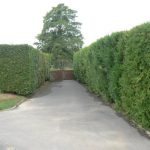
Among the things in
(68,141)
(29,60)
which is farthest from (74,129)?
(29,60)

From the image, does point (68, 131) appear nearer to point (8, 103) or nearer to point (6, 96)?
point (8, 103)

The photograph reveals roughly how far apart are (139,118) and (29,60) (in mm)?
12588

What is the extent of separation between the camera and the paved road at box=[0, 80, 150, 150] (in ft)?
28.6

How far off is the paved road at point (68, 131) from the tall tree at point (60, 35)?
1731 inches

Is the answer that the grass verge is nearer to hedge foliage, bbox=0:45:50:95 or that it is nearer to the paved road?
hedge foliage, bbox=0:45:50:95

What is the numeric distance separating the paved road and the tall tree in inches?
1731

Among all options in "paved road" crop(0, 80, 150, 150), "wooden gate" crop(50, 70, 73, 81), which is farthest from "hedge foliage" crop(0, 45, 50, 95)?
"wooden gate" crop(50, 70, 73, 81)

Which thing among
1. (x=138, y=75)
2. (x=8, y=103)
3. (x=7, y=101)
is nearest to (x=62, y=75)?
(x=7, y=101)

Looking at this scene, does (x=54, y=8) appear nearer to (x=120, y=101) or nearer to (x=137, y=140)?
(x=120, y=101)

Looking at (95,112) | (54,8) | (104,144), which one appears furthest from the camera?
(54,8)

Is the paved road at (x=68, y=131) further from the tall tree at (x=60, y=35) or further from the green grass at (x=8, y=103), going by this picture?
the tall tree at (x=60, y=35)

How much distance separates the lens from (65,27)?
61156 mm

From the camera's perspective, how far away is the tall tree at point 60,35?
2321 inches

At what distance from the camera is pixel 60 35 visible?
60781 millimetres
